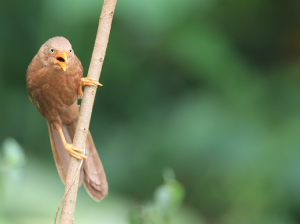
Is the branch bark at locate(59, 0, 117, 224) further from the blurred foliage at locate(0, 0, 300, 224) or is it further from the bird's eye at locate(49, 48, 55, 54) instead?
the blurred foliage at locate(0, 0, 300, 224)

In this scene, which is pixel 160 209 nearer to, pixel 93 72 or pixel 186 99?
pixel 93 72

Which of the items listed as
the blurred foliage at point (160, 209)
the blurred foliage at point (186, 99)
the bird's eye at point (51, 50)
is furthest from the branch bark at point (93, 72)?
the blurred foliage at point (186, 99)

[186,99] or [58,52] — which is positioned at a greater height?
[186,99]

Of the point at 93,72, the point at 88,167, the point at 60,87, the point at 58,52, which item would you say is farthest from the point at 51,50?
the point at 88,167

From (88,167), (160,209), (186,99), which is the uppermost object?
(186,99)

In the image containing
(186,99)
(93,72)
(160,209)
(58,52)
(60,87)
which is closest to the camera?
(93,72)

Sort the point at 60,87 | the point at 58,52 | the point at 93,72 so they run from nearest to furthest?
1. the point at 93,72
2. the point at 58,52
3. the point at 60,87

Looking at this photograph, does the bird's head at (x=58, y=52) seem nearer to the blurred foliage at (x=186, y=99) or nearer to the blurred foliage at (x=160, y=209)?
the blurred foliage at (x=160, y=209)

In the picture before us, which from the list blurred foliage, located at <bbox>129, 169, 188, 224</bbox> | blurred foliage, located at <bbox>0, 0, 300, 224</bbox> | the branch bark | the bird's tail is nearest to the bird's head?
the branch bark

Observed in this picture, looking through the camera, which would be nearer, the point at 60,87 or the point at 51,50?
the point at 51,50
